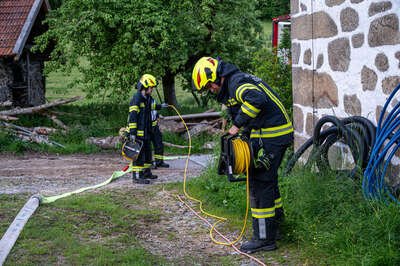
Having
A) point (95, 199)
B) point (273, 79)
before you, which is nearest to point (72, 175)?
point (95, 199)

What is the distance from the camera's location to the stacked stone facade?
232 inches

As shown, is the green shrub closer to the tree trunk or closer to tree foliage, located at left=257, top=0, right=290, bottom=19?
the tree trunk

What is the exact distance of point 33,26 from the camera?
64.5ft

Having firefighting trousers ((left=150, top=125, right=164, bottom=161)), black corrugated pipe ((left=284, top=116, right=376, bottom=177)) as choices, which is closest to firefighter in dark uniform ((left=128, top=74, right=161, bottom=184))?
firefighting trousers ((left=150, top=125, right=164, bottom=161))

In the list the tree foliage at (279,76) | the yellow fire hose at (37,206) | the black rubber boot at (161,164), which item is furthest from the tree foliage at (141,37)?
the yellow fire hose at (37,206)

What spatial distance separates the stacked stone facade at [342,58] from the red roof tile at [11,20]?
11707 mm

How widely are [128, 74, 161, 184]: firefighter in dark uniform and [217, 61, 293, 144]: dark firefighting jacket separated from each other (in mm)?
4247

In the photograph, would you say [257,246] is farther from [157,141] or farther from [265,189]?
[157,141]

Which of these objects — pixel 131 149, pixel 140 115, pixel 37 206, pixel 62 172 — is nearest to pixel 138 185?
pixel 131 149

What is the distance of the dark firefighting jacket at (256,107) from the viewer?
5699mm

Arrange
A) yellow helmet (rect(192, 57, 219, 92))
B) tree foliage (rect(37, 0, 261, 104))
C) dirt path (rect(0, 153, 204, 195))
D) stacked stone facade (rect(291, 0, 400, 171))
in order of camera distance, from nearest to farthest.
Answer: stacked stone facade (rect(291, 0, 400, 171)), yellow helmet (rect(192, 57, 219, 92)), dirt path (rect(0, 153, 204, 195)), tree foliage (rect(37, 0, 261, 104))

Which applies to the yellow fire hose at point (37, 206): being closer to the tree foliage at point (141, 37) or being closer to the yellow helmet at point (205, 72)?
the yellow helmet at point (205, 72)

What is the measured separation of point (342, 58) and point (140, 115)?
14.8 feet

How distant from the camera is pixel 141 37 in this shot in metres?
14.9
